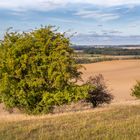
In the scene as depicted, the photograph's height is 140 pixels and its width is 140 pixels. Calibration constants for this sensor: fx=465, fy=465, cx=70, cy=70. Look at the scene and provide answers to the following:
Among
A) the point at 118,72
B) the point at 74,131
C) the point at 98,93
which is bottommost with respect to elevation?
the point at 118,72

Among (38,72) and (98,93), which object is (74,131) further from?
(98,93)

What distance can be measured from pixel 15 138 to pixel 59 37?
1588 centimetres

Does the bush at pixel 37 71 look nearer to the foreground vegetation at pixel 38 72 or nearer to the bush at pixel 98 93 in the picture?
the foreground vegetation at pixel 38 72

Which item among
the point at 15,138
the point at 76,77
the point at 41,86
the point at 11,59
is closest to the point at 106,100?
the point at 76,77

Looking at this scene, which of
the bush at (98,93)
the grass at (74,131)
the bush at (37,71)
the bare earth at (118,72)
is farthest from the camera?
the bare earth at (118,72)

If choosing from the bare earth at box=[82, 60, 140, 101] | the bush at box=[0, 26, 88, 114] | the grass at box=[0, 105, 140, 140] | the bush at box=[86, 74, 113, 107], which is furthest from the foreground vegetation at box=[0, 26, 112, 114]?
the bare earth at box=[82, 60, 140, 101]

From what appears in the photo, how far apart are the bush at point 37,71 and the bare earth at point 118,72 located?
140 ft

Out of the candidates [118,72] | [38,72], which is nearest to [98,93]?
[38,72]

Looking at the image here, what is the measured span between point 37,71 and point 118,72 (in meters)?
72.4

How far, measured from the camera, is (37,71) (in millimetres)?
27234

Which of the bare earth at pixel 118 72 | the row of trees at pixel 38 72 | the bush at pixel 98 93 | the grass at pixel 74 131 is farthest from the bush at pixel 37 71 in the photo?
the bare earth at pixel 118 72

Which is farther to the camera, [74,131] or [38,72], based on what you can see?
[38,72]

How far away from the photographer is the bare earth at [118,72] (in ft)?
254

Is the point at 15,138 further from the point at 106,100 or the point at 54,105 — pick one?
the point at 106,100
